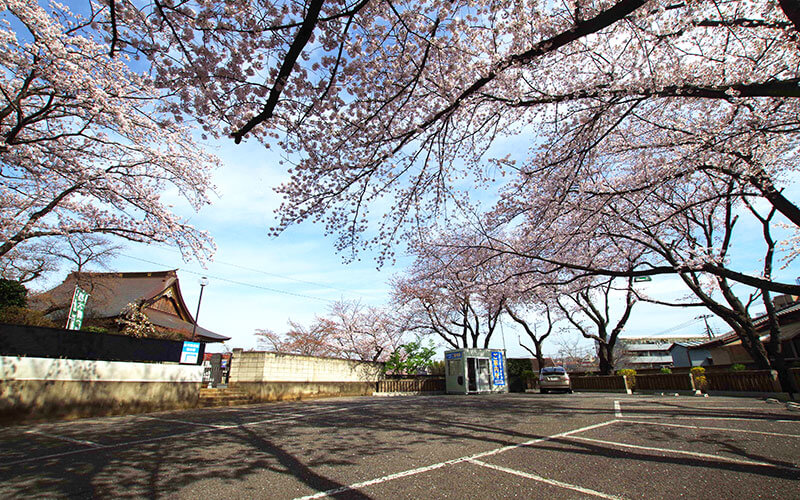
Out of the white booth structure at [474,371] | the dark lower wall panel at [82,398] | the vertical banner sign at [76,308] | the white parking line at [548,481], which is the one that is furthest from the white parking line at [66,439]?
the white booth structure at [474,371]

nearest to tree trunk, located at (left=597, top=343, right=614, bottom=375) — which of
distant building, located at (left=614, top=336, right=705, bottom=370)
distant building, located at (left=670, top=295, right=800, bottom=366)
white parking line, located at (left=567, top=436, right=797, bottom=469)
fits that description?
distant building, located at (left=670, top=295, right=800, bottom=366)

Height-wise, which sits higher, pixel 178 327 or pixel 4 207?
pixel 4 207

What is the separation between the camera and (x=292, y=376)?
14.8 metres

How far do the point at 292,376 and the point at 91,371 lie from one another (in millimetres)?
7401

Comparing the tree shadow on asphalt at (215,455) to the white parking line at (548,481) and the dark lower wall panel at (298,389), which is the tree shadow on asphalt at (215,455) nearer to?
the white parking line at (548,481)

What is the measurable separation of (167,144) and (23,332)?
20.4ft

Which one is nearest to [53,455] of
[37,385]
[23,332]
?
[37,385]

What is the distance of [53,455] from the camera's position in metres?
4.44

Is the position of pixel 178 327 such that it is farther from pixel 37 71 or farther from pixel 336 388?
pixel 37 71

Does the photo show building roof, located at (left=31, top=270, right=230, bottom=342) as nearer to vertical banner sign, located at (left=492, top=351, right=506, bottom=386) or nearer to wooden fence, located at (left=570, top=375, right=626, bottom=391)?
vertical banner sign, located at (left=492, top=351, right=506, bottom=386)

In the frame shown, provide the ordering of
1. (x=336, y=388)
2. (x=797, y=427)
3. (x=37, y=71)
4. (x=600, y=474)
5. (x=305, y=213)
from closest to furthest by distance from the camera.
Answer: (x=600, y=474) → (x=797, y=427) → (x=305, y=213) → (x=37, y=71) → (x=336, y=388)

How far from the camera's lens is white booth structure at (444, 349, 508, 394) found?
59.2 feet

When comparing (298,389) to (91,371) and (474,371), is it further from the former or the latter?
(474,371)

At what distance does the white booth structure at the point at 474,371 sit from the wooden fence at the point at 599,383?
509 centimetres
